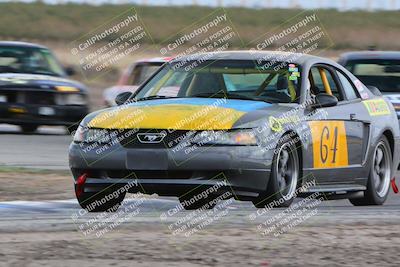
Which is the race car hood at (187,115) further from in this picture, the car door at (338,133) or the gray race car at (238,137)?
the car door at (338,133)

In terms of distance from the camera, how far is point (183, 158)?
9.63 metres

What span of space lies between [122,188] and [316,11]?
72.0 metres

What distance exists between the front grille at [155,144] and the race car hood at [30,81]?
34.8ft

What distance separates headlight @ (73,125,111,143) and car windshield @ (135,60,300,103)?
0.99 m

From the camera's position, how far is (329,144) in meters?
10.8

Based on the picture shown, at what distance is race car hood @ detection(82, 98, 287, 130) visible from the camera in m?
9.76

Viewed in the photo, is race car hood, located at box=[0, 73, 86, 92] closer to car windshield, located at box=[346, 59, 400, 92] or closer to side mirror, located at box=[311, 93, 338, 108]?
car windshield, located at box=[346, 59, 400, 92]

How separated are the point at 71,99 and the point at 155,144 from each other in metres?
11.2

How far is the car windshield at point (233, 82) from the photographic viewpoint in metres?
10.8

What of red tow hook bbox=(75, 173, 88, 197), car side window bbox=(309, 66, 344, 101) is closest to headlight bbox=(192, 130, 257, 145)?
red tow hook bbox=(75, 173, 88, 197)

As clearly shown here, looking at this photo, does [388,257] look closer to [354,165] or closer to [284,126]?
[284,126]

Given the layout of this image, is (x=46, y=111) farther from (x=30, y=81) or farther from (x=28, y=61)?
(x=28, y=61)

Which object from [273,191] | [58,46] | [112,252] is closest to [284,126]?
[273,191]

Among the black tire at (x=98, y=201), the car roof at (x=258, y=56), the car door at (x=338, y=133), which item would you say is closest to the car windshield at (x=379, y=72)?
the car door at (x=338, y=133)
